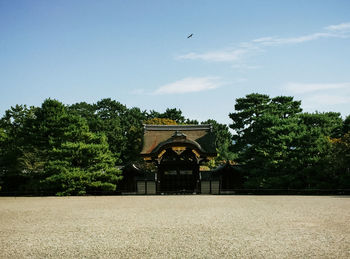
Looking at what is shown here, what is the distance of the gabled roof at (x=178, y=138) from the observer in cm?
2327

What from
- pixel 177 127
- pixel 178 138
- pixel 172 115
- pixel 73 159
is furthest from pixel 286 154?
pixel 172 115

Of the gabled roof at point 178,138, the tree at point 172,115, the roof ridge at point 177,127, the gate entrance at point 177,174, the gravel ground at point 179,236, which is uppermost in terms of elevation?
the tree at point 172,115

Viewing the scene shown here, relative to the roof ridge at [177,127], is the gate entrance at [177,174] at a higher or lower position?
lower

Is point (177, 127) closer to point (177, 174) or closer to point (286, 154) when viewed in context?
point (177, 174)

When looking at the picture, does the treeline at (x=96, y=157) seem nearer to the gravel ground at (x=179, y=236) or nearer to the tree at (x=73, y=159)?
the tree at (x=73, y=159)

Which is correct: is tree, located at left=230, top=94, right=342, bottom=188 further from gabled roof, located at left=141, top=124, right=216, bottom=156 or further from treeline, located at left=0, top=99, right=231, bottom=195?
treeline, located at left=0, top=99, right=231, bottom=195

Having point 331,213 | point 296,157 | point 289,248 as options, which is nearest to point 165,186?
point 296,157

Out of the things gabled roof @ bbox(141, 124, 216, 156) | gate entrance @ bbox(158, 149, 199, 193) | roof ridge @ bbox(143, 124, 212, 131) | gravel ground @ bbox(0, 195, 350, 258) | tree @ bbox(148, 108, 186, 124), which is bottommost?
gravel ground @ bbox(0, 195, 350, 258)

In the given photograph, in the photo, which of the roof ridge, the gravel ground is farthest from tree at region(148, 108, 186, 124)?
the gravel ground

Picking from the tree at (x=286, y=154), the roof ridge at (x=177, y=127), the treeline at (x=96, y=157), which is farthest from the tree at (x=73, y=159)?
the tree at (x=286, y=154)

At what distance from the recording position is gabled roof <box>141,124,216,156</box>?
23.3 m

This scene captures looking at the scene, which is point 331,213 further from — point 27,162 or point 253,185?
point 27,162

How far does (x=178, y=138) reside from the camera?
23.2m

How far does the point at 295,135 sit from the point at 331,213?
12.2 m
